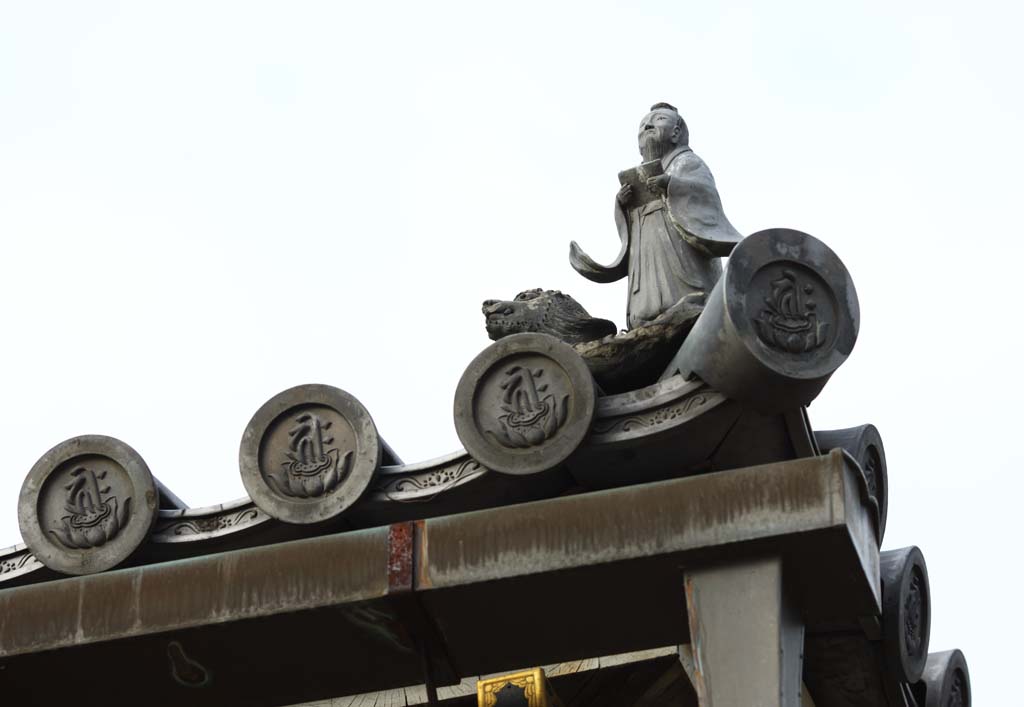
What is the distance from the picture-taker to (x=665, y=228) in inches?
558

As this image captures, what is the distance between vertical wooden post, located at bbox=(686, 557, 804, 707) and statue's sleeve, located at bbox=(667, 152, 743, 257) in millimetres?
2732

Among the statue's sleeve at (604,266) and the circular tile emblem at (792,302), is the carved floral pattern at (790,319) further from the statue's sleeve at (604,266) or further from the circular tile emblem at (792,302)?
the statue's sleeve at (604,266)

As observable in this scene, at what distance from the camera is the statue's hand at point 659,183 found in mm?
14250

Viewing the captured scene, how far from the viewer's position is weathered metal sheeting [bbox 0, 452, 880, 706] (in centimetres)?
1187

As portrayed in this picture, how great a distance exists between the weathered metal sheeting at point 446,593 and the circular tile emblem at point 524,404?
354mm

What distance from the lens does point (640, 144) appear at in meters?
14.6

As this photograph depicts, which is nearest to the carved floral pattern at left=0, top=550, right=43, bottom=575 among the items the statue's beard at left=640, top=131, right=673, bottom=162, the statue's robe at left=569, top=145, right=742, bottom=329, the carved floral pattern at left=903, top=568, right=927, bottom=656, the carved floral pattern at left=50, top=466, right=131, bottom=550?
the carved floral pattern at left=50, top=466, right=131, bottom=550

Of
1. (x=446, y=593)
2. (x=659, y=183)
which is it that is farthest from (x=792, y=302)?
(x=446, y=593)

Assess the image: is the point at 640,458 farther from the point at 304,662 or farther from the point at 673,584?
the point at 304,662

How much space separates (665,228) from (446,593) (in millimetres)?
3282

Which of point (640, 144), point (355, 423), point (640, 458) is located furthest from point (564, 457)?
point (640, 144)

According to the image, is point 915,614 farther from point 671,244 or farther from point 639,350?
point 671,244

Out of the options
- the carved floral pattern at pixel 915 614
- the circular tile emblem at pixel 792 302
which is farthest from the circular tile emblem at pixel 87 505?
the carved floral pattern at pixel 915 614

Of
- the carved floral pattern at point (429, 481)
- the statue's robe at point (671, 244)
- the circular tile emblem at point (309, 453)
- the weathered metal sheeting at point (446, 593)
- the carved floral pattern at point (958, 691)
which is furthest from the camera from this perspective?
the carved floral pattern at point (958, 691)
